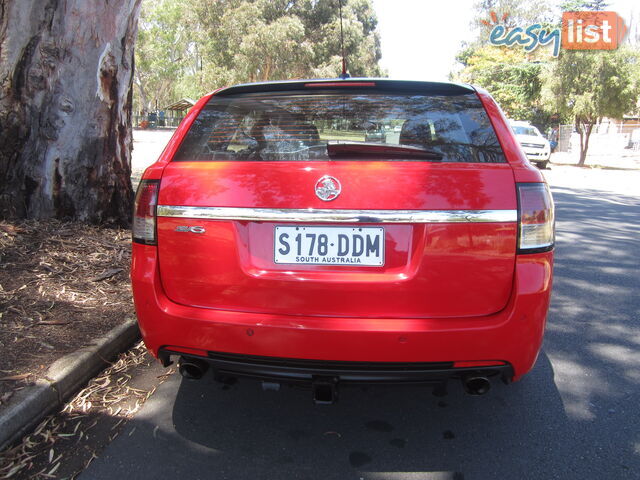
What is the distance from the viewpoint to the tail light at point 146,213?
2217mm

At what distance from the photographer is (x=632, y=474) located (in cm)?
215

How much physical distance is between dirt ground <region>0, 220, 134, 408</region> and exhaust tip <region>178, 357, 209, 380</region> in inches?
34.5

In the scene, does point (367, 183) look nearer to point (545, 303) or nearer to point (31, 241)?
point (545, 303)

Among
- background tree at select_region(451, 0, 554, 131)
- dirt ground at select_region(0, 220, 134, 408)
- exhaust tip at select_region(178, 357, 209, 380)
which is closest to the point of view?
exhaust tip at select_region(178, 357, 209, 380)

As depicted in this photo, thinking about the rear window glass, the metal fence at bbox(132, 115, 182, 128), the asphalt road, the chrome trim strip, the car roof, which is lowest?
the asphalt road

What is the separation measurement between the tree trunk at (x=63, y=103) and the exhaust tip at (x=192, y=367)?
316cm

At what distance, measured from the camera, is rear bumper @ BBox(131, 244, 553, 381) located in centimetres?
203

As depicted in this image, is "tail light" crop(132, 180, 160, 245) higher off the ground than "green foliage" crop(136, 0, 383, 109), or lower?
lower

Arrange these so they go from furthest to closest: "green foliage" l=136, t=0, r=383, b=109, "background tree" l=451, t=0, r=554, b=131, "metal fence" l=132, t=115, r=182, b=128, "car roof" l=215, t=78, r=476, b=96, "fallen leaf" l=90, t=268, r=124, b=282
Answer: "metal fence" l=132, t=115, r=182, b=128 → "background tree" l=451, t=0, r=554, b=131 → "green foliage" l=136, t=0, r=383, b=109 → "fallen leaf" l=90, t=268, r=124, b=282 → "car roof" l=215, t=78, r=476, b=96

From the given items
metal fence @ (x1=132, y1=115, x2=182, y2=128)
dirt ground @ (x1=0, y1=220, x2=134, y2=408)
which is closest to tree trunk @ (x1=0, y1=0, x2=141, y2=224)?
dirt ground @ (x1=0, y1=220, x2=134, y2=408)

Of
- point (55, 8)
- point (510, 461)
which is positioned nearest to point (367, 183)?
point (510, 461)

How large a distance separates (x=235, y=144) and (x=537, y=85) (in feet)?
117

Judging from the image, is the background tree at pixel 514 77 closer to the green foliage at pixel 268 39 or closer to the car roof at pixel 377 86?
the green foliage at pixel 268 39

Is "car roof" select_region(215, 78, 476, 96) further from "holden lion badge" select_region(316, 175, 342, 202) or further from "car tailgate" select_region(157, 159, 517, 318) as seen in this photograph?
"holden lion badge" select_region(316, 175, 342, 202)
